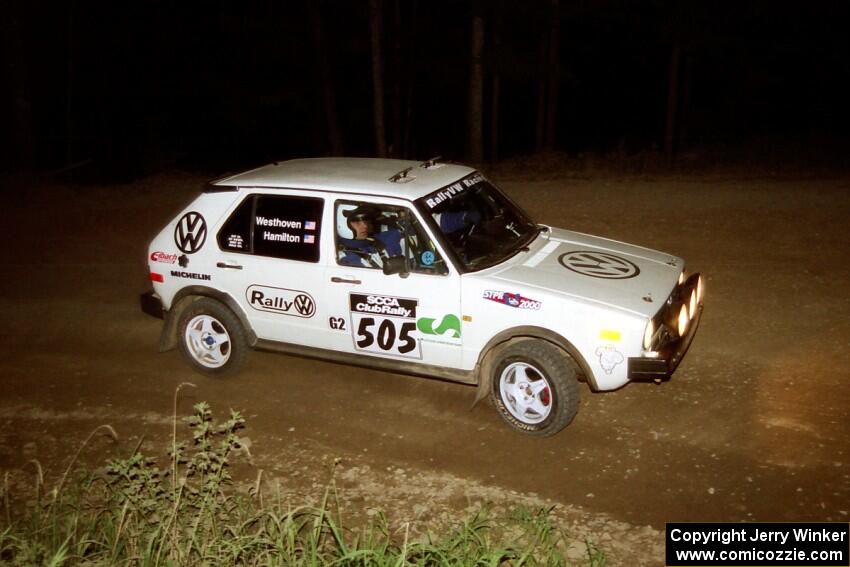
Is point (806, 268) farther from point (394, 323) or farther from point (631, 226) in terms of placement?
point (394, 323)

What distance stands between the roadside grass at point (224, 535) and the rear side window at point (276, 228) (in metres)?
2.11

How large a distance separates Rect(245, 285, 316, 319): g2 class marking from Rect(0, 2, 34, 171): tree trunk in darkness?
1610 centimetres

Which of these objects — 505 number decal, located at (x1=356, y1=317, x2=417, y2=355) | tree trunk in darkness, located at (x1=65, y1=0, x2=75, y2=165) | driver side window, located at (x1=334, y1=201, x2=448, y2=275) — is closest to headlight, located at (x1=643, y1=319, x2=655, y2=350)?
driver side window, located at (x1=334, y1=201, x2=448, y2=275)

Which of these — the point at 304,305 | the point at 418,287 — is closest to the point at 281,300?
the point at 304,305

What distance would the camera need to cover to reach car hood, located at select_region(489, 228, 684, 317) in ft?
20.1

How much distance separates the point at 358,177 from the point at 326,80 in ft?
67.0

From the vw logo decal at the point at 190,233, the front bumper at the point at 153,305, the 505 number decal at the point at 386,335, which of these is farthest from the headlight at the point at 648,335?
the front bumper at the point at 153,305

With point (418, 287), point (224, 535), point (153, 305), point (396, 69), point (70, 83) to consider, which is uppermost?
point (396, 69)

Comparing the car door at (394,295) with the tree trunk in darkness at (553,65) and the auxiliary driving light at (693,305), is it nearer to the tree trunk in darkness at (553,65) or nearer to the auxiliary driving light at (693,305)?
the auxiliary driving light at (693,305)

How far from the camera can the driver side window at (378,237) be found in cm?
650

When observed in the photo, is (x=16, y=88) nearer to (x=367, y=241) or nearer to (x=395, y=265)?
(x=367, y=241)

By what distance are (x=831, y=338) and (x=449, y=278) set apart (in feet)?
12.3

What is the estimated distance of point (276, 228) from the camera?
23.1 feet

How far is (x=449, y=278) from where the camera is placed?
6.34 metres
